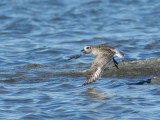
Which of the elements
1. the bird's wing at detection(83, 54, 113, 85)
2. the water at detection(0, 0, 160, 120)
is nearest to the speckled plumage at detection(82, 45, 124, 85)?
the bird's wing at detection(83, 54, 113, 85)

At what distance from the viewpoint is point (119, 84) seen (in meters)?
6.65

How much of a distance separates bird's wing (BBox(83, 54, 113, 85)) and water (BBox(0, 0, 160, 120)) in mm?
271

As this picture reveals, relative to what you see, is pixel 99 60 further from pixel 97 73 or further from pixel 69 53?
pixel 69 53

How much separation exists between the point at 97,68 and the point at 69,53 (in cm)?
342

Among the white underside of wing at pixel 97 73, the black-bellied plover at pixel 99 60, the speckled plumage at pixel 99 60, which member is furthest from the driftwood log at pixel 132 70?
the white underside of wing at pixel 97 73

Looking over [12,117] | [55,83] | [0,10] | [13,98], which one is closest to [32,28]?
[0,10]

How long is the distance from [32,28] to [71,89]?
651 centimetres

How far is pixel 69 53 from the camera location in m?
9.59

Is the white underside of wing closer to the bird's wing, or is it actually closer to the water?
the bird's wing

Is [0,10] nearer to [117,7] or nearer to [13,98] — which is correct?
[117,7]

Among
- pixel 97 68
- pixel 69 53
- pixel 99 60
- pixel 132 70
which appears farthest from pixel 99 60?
pixel 69 53

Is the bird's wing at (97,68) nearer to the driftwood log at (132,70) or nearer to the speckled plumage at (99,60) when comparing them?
the speckled plumage at (99,60)

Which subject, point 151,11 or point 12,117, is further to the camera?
point 151,11

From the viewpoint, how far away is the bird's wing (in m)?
6.09
